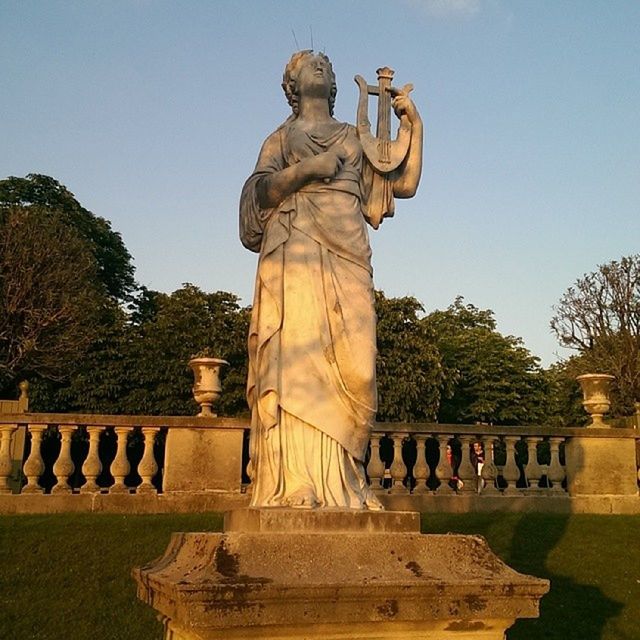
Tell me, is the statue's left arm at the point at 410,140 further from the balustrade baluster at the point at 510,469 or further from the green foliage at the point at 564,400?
the green foliage at the point at 564,400

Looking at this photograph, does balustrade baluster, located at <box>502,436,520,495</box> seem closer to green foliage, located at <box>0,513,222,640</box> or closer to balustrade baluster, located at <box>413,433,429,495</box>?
balustrade baluster, located at <box>413,433,429,495</box>

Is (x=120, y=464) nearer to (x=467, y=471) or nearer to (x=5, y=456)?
(x=5, y=456)

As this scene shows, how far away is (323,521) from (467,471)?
8285 millimetres

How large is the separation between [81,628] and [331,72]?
5505 mm

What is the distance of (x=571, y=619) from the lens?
8242 mm

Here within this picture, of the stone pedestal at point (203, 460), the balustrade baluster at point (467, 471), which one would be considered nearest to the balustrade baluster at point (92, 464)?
the stone pedestal at point (203, 460)

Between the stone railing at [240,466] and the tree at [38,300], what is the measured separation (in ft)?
35.9

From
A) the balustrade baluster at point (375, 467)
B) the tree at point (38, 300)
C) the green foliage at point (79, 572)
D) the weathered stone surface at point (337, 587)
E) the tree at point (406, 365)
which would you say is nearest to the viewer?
the weathered stone surface at point (337, 587)

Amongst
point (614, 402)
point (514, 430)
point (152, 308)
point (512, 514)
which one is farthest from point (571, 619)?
point (152, 308)

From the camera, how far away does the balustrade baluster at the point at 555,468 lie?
12.5m

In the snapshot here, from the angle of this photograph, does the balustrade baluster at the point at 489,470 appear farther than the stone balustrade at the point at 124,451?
Yes

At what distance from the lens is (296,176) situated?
485 cm

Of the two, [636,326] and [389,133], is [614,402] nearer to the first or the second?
[636,326]

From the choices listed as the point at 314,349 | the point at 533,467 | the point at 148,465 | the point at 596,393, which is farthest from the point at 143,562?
the point at 596,393
